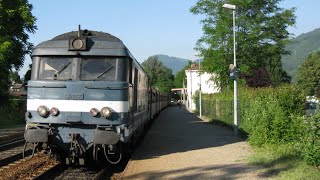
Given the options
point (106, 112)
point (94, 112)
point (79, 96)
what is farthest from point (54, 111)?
point (106, 112)

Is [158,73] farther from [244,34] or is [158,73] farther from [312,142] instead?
[312,142]

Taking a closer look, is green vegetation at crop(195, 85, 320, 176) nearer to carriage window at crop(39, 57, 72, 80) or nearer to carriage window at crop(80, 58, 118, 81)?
carriage window at crop(80, 58, 118, 81)

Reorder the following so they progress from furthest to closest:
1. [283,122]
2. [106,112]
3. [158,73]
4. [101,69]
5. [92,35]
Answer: [158,73]
[283,122]
[92,35]
[101,69]
[106,112]

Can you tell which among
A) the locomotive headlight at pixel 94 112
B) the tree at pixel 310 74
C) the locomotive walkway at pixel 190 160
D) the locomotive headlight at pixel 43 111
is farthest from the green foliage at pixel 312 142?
the tree at pixel 310 74

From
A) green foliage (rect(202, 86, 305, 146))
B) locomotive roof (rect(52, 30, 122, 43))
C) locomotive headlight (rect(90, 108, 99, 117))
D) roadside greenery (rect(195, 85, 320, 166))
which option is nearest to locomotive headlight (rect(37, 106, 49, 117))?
locomotive headlight (rect(90, 108, 99, 117))

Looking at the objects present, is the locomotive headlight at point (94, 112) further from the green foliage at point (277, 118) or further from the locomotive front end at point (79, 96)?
the green foliage at point (277, 118)

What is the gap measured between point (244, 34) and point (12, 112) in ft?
64.9

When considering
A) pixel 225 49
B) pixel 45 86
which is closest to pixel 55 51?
pixel 45 86

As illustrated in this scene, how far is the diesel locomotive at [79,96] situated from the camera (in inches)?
442

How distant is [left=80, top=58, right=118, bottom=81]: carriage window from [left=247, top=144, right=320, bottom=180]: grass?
4.23 m

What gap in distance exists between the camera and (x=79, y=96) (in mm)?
11367

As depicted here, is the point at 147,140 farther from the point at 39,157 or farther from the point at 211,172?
the point at 211,172

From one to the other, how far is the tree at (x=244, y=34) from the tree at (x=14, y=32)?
1348 centimetres

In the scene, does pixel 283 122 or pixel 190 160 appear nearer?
pixel 190 160
